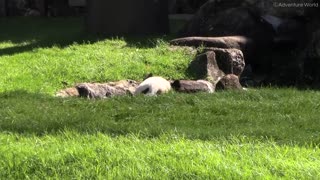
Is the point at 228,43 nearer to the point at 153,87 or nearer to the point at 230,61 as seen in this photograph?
the point at 230,61

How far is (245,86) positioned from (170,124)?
8.85ft

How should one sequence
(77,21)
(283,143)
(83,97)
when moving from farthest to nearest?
1. (77,21)
2. (83,97)
3. (283,143)

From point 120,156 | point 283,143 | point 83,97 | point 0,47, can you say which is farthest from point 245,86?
point 0,47

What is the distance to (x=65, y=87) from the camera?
23.8 feet

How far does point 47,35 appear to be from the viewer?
12.3 metres

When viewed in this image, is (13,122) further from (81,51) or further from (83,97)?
(81,51)

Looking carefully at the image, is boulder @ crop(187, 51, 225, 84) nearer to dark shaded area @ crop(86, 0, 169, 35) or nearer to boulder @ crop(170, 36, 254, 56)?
boulder @ crop(170, 36, 254, 56)

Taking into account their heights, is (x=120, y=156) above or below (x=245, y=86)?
above

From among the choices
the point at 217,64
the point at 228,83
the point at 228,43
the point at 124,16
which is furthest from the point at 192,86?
the point at 124,16

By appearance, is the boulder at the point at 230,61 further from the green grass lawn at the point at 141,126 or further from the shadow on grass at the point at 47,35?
the shadow on grass at the point at 47,35

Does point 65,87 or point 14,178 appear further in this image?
point 65,87

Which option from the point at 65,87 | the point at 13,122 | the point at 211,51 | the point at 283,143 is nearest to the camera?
the point at 283,143

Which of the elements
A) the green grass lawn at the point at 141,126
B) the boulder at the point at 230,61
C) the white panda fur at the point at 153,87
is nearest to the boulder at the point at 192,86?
the white panda fur at the point at 153,87

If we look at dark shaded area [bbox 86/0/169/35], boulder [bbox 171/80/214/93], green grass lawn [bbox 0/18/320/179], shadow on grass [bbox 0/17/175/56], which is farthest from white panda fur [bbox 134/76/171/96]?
dark shaded area [bbox 86/0/169/35]
